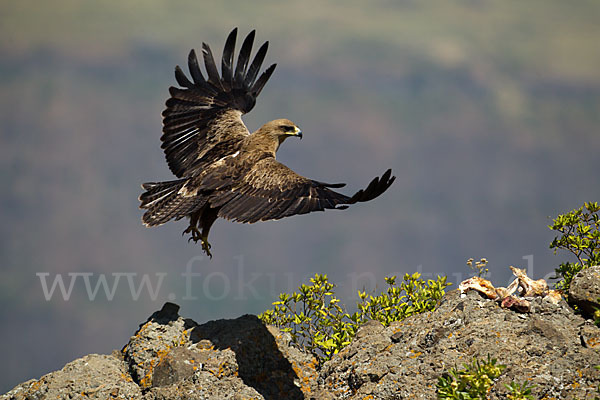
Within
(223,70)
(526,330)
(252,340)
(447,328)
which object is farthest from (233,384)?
(223,70)

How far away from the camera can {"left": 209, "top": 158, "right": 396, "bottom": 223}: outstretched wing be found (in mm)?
9148

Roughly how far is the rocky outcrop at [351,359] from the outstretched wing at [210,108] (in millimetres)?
3239

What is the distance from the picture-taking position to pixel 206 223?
33.5 ft

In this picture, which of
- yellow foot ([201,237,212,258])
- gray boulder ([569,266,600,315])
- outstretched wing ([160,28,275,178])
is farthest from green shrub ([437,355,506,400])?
outstretched wing ([160,28,275,178])

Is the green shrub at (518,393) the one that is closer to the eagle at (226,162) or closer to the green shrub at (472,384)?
the green shrub at (472,384)

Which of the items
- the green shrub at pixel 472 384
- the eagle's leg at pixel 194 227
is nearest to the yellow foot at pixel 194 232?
the eagle's leg at pixel 194 227

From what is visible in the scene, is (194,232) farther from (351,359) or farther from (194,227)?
(351,359)

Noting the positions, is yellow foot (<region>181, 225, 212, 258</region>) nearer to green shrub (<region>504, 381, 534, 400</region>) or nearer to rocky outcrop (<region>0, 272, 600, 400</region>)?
rocky outcrop (<region>0, 272, 600, 400</region>)

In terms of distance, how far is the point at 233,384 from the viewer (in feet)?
26.2

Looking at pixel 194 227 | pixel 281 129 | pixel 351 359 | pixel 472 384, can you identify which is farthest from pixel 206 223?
pixel 472 384

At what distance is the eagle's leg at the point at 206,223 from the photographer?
10.1 m

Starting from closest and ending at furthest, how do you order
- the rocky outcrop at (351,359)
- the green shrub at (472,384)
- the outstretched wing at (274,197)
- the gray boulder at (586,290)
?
1. the green shrub at (472,384)
2. the rocky outcrop at (351,359)
3. the gray boulder at (586,290)
4. the outstretched wing at (274,197)

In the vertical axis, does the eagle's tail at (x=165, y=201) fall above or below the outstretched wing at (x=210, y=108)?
below

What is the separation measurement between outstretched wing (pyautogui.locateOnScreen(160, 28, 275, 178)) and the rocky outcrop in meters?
3.24
